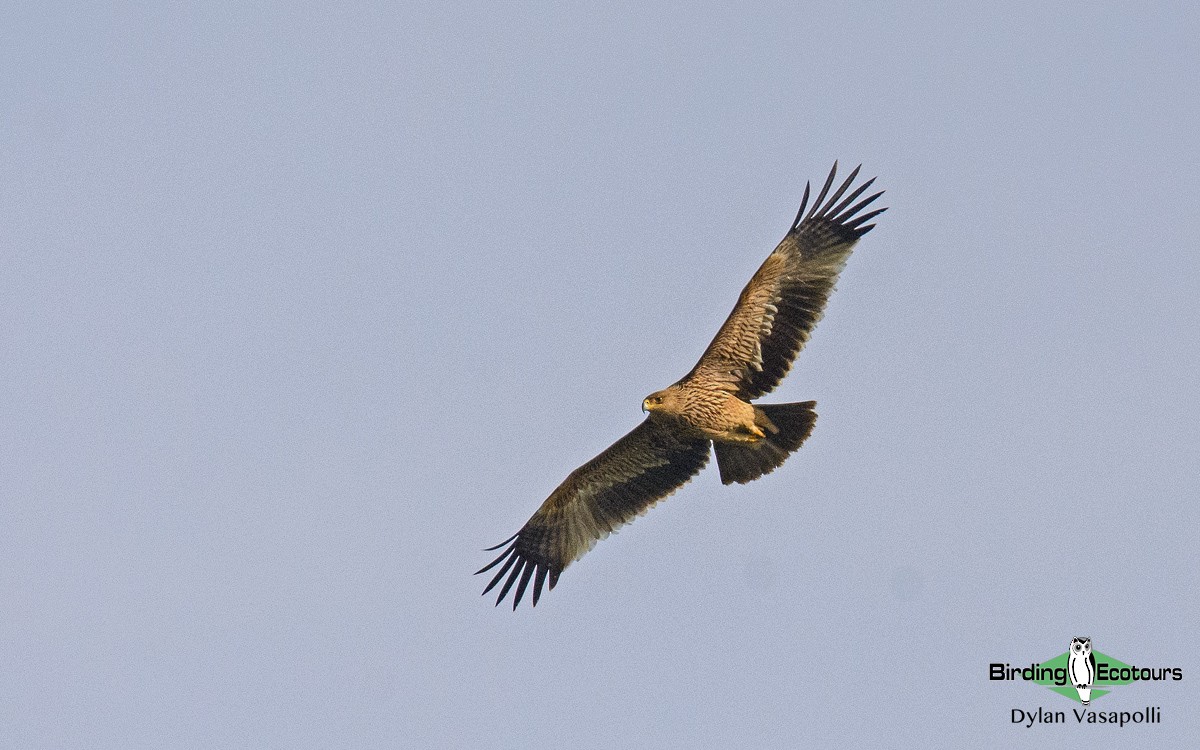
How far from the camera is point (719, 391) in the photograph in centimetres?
1213

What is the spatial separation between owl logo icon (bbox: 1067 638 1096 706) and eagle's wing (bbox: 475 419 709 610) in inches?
155

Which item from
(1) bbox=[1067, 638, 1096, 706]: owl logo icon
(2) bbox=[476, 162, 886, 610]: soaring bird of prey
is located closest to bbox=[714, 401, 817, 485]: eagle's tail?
(2) bbox=[476, 162, 886, 610]: soaring bird of prey

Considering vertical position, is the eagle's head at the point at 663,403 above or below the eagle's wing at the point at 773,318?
below

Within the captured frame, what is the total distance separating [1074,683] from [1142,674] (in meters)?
0.81

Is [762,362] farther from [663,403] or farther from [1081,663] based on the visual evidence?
[1081,663]

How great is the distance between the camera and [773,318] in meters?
12.1

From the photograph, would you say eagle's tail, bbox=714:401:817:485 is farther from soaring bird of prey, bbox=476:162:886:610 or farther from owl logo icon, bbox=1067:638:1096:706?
owl logo icon, bbox=1067:638:1096:706

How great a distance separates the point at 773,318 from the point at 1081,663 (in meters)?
4.48

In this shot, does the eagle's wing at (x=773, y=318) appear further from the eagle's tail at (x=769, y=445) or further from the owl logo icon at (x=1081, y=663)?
the owl logo icon at (x=1081, y=663)

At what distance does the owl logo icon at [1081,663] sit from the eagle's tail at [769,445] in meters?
3.37

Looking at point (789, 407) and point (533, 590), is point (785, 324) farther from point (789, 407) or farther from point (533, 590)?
point (533, 590)

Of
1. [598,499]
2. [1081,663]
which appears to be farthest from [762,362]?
[1081,663]

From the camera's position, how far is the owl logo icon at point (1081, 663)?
1259 cm

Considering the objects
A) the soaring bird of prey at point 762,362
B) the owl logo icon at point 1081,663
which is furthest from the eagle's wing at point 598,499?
the owl logo icon at point 1081,663
